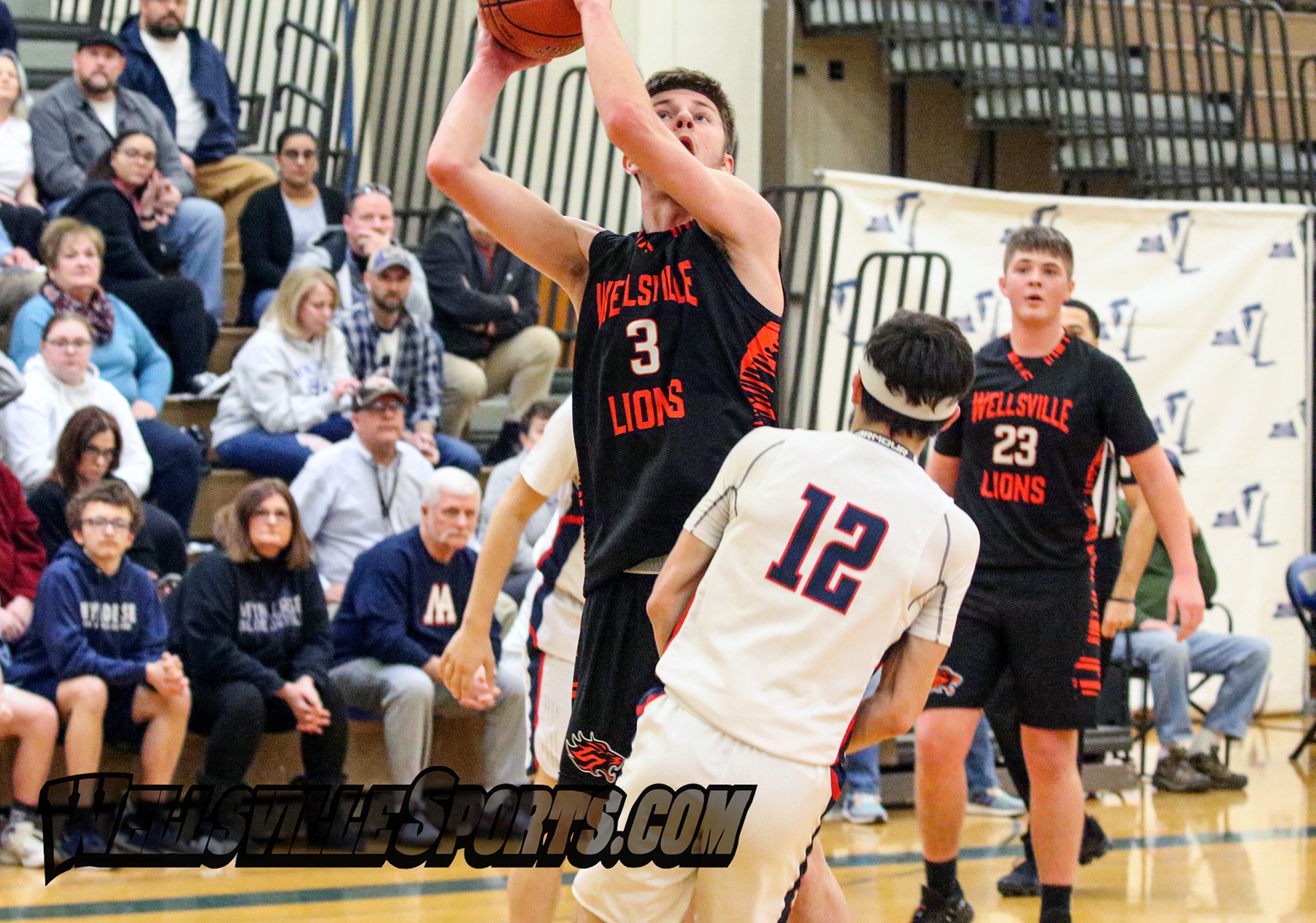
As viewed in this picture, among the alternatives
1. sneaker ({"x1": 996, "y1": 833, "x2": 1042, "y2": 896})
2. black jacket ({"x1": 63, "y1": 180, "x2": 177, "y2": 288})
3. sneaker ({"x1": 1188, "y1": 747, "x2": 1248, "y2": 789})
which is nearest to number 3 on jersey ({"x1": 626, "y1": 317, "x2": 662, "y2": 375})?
sneaker ({"x1": 996, "y1": 833, "x2": 1042, "y2": 896})

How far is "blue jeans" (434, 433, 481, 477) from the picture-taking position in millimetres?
→ 7691

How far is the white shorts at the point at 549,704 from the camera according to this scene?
3.80 meters

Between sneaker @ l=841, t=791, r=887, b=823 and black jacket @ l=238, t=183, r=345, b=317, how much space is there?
3.91 m

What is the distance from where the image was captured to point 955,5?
34.4 feet

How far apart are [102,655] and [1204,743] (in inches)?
196

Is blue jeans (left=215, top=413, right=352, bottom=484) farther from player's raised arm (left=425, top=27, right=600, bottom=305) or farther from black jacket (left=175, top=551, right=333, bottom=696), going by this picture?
player's raised arm (left=425, top=27, right=600, bottom=305)

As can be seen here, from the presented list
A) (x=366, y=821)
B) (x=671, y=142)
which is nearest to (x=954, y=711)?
(x=671, y=142)

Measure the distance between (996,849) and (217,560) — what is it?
121 inches

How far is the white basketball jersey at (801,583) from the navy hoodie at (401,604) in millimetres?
3748

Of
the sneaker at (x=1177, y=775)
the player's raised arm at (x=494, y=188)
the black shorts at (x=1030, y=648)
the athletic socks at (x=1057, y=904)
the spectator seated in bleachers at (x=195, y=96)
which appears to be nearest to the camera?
the player's raised arm at (x=494, y=188)

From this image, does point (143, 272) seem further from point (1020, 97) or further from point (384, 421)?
point (1020, 97)

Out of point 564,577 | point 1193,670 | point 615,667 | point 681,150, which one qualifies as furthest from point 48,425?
point 1193,670

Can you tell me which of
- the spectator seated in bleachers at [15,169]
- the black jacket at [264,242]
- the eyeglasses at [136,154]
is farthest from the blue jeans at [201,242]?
the spectator seated in bleachers at [15,169]

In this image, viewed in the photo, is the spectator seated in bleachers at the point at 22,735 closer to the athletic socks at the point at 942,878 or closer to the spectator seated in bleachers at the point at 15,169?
the spectator seated in bleachers at the point at 15,169
